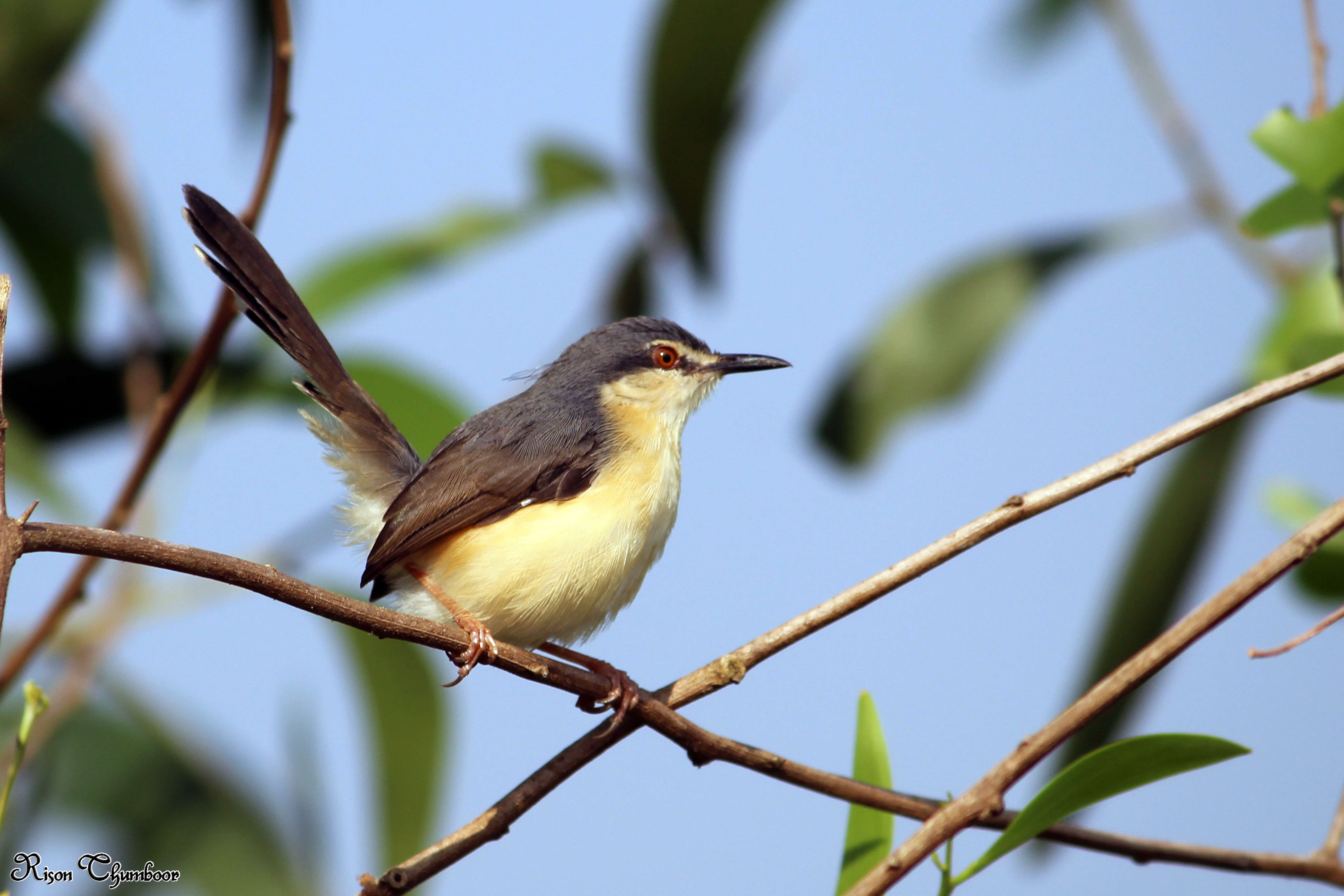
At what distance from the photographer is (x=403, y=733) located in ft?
10.6

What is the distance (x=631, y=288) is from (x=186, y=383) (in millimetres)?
1705

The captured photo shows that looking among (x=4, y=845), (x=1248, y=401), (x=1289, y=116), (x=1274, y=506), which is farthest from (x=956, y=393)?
(x=4, y=845)

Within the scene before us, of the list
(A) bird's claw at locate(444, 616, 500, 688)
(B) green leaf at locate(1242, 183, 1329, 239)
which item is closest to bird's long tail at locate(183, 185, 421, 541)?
(A) bird's claw at locate(444, 616, 500, 688)

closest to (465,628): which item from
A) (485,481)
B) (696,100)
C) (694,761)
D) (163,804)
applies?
(485,481)

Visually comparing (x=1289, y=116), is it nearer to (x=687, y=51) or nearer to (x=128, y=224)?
(x=687, y=51)

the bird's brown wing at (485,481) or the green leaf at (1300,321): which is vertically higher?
the green leaf at (1300,321)

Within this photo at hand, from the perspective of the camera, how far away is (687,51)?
3.06 metres

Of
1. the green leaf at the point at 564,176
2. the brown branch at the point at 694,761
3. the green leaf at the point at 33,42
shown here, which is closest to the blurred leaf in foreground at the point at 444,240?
the green leaf at the point at 564,176

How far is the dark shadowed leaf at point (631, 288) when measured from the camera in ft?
11.5

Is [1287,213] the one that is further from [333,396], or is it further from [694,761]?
[333,396]

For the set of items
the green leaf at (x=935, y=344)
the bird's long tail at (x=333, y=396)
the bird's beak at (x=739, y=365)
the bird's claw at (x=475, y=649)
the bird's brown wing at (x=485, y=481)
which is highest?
the green leaf at (x=935, y=344)

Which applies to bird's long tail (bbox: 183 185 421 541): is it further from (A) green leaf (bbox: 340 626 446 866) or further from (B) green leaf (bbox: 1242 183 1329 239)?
(B) green leaf (bbox: 1242 183 1329 239)

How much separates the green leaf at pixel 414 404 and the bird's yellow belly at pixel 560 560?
0.43m

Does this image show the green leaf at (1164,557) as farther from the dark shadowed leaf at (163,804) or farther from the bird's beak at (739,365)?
the dark shadowed leaf at (163,804)
